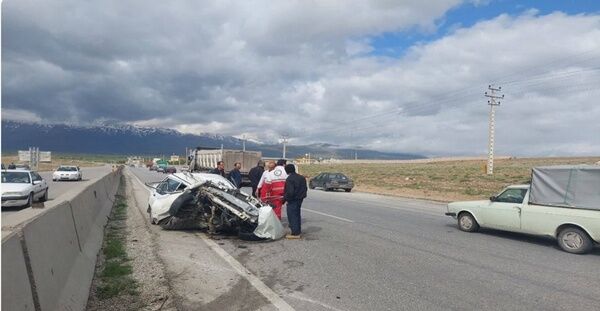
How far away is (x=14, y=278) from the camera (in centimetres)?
352

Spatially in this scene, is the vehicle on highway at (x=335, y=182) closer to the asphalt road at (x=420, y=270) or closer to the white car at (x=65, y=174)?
the asphalt road at (x=420, y=270)

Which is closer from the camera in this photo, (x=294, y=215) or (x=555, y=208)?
(x=555, y=208)

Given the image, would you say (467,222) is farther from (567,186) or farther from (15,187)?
(15,187)

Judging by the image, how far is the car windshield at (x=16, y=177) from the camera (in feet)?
57.5

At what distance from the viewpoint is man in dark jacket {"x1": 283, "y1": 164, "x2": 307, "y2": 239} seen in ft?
34.2

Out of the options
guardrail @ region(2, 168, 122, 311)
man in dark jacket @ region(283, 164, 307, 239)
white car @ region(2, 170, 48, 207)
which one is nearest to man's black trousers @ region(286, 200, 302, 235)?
man in dark jacket @ region(283, 164, 307, 239)

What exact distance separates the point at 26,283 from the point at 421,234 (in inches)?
357

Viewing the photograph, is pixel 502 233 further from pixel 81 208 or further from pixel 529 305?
pixel 81 208

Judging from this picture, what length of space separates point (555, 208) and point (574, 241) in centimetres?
86

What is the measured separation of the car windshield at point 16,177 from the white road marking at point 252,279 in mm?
11428

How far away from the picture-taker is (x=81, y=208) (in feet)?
28.0

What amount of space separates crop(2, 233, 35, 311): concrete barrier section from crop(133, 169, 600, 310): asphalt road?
2800mm

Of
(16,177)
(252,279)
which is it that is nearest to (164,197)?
(252,279)

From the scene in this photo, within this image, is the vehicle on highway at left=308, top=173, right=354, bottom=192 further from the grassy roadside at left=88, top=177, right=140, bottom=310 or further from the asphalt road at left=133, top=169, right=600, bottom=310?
the grassy roadside at left=88, top=177, right=140, bottom=310
